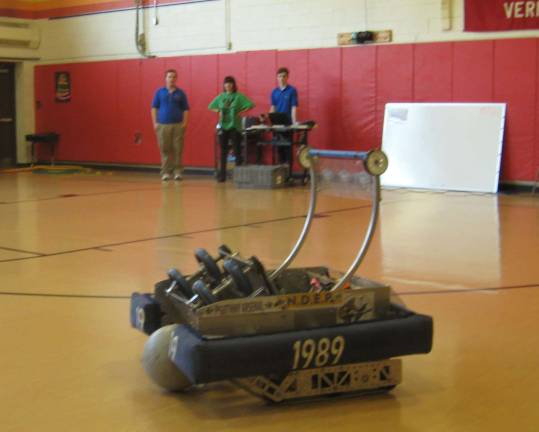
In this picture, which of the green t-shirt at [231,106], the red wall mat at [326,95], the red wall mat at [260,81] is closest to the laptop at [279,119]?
the green t-shirt at [231,106]

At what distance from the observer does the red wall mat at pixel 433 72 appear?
13.0 meters

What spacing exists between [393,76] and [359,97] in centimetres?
70

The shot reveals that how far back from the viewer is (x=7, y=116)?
734 inches

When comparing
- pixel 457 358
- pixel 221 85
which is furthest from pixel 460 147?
pixel 457 358

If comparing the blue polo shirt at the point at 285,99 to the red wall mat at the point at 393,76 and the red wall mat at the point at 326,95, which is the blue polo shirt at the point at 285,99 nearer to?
the red wall mat at the point at 326,95

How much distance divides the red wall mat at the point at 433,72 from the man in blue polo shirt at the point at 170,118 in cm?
393

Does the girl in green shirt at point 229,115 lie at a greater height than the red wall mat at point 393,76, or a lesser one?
lesser

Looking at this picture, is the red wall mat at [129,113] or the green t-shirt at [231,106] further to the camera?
the red wall mat at [129,113]

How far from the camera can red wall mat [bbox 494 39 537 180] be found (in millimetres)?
12227

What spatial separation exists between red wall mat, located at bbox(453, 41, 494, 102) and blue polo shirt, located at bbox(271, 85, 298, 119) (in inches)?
102

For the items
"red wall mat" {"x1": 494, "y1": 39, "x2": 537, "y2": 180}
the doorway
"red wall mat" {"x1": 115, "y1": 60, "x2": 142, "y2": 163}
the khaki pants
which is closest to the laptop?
the khaki pants

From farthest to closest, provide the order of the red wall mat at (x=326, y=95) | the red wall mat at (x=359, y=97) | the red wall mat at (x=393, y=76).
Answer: the red wall mat at (x=326, y=95)
the red wall mat at (x=359, y=97)
the red wall mat at (x=393, y=76)

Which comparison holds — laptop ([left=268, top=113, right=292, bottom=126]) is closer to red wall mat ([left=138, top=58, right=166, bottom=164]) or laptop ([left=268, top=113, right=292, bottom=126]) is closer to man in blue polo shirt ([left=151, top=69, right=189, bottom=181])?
man in blue polo shirt ([left=151, top=69, right=189, bottom=181])

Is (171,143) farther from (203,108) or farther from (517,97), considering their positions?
(517,97)
